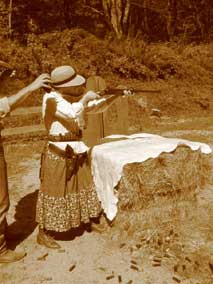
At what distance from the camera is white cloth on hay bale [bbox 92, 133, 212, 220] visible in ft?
16.7

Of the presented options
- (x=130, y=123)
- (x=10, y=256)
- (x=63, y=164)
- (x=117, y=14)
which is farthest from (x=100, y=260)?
(x=117, y=14)

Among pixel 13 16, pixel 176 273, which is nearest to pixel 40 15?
pixel 13 16

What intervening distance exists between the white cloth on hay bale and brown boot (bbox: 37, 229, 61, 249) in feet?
2.11

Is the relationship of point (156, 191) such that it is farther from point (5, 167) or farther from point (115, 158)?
point (5, 167)

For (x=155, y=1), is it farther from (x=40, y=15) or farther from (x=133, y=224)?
(x=133, y=224)

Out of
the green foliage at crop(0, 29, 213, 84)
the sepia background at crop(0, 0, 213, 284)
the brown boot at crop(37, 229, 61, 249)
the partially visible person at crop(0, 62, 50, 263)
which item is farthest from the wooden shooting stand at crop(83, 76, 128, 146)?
the green foliage at crop(0, 29, 213, 84)

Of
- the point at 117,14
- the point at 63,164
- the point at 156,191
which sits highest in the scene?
the point at 117,14

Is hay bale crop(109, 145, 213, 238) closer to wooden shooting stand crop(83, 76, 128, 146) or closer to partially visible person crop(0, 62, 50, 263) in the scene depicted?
partially visible person crop(0, 62, 50, 263)

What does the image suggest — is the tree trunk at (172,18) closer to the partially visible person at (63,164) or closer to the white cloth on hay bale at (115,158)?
the white cloth on hay bale at (115,158)

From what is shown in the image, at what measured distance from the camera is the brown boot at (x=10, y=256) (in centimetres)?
462

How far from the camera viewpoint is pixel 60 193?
15.6 feet

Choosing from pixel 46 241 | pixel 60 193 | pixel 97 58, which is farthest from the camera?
pixel 97 58

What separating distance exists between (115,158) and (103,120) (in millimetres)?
2828

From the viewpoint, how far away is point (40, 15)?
68.7 feet
